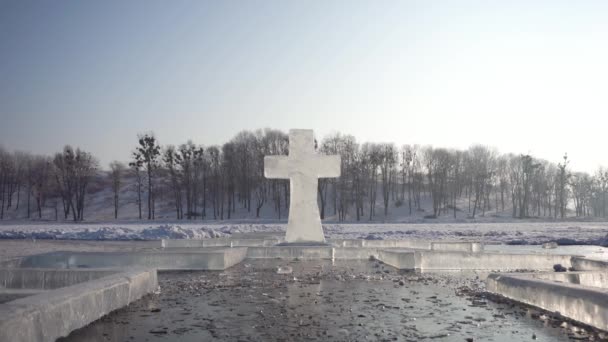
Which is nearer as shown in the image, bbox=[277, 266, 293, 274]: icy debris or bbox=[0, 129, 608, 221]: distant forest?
bbox=[277, 266, 293, 274]: icy debris

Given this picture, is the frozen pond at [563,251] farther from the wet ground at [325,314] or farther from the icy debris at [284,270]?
the icy debris at [284,270]

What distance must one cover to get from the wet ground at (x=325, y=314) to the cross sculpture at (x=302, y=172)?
7714 millimetres

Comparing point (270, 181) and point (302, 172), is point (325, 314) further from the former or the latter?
point (270, 181)

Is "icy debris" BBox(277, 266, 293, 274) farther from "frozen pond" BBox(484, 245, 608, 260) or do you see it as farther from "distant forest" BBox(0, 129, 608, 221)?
"distant forest" BBox(0, 129, 608, 221)

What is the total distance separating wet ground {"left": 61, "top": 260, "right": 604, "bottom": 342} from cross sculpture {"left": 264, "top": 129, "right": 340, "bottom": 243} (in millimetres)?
7714

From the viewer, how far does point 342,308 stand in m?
7.05

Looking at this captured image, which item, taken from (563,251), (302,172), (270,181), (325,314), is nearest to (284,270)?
(325,314)

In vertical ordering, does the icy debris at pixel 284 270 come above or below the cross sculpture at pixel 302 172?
below

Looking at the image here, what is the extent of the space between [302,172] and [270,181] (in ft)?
225

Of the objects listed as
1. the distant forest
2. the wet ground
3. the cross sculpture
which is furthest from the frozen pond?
the distant forest

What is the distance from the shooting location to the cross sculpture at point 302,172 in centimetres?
1806

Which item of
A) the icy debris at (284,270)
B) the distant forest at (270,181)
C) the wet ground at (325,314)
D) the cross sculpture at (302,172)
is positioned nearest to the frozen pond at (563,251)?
the cross sculpture at (302,172)

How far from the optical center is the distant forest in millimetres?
75750

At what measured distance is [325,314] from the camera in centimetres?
661
